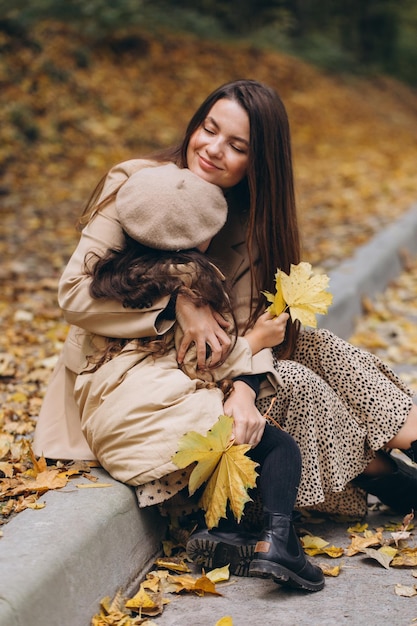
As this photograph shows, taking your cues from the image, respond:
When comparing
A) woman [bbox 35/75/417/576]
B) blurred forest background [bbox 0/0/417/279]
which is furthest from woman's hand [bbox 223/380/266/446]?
blurred forest background [bbox 0/0/417/279]

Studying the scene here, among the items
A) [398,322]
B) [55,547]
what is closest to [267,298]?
[55,547]

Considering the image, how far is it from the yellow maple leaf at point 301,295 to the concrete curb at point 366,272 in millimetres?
1966

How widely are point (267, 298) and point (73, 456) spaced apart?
852 mm


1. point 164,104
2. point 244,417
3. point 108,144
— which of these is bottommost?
point 108,144

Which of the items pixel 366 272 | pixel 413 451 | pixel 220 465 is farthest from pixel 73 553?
pixel 366 272

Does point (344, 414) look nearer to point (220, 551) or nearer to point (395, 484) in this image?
point (395, 484)

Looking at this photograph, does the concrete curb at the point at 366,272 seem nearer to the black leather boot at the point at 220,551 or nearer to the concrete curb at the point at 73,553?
the black leather boot at the point at 220,551

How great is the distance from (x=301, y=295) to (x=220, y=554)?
890mm

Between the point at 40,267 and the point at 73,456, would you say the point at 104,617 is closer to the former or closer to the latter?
the point at 73,456

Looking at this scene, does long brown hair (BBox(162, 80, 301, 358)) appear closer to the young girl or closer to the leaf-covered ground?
the young girl

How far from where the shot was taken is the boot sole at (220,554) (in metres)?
2.64

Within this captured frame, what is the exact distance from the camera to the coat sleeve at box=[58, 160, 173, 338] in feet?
8.93

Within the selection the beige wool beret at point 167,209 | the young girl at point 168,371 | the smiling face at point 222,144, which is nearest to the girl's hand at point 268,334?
the young girl at point 168,371

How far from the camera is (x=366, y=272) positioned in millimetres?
6133
